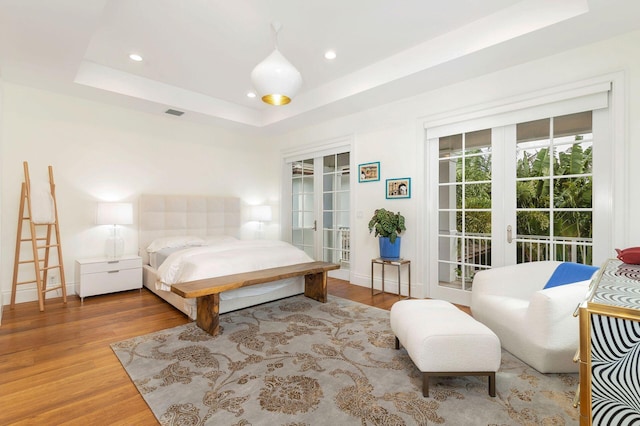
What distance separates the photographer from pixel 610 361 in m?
0.95

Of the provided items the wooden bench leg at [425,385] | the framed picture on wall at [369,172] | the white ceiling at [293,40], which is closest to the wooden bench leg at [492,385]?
the wooden bench leg at [425,385]

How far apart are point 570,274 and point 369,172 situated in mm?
2689

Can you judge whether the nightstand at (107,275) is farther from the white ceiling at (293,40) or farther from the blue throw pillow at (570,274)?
the blue throw pillow at (570,274)

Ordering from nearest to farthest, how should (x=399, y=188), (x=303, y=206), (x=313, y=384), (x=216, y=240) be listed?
1. (x=313, y=384)
2. (x=399, y=188)
3. (x=216, y=240)
4. (x=303, y=206)

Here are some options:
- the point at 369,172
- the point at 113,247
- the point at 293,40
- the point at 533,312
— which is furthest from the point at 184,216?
the point at 533,312

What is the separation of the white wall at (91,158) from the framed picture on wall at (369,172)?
2534 mm

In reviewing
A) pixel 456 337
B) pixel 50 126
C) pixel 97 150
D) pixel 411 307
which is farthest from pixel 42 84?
pixel 456 337

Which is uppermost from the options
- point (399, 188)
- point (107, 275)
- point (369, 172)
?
point (369, 172)

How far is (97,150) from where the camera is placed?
14.0ft

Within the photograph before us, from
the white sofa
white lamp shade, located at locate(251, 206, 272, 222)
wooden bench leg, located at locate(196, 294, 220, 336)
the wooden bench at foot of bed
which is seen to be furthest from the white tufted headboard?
the white sofa

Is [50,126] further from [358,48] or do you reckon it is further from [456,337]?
[456,337]

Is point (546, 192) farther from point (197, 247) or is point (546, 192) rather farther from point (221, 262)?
point (197, 247)

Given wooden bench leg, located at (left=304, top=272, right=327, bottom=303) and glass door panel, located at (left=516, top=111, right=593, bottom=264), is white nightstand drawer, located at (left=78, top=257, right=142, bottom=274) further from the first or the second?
glass door panel, located at (left=516, top=111, right=593, bottom=264)

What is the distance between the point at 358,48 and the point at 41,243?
179 inches
